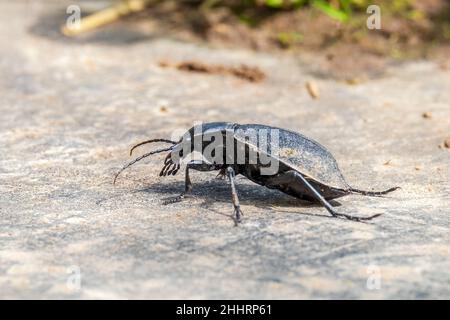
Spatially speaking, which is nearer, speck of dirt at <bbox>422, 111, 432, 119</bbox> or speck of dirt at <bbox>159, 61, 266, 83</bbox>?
speck of dirt at <bbox>422, 111, 432, 119</bbox>

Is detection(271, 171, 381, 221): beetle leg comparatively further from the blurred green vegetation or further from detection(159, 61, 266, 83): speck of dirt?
the blurred green vegetation

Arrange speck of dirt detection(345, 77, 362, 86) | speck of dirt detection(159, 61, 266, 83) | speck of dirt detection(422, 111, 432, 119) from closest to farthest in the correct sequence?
speck of dirt detection(422, 111, 432, 119) < speck of dirt detection(345, 77, 362, 86) < speck of dirt detection(159, 61, 266, 83)

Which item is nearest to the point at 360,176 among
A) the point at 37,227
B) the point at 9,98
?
the point at 37,227

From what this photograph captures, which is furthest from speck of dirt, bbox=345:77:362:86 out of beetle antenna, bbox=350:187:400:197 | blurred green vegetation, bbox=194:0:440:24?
beetle antenna, bbox=350:187:400:197

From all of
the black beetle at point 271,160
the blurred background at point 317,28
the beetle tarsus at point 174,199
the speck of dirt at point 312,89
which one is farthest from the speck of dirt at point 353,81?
the beetle tarsus at point 174,199

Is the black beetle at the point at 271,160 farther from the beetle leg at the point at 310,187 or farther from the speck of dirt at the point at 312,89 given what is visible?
the speck of dirt at the point at 312,89
